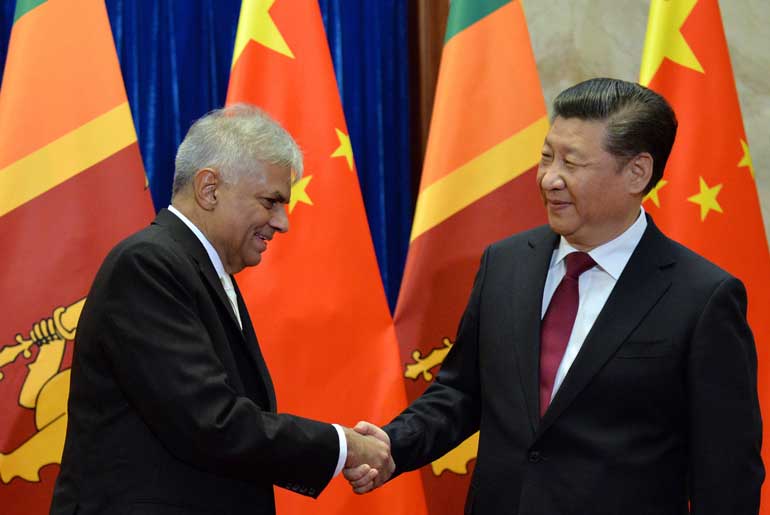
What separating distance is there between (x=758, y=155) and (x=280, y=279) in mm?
1816

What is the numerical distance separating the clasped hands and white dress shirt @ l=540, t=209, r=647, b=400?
470mm

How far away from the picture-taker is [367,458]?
2219 mm

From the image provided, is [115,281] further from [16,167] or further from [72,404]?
[16,167]

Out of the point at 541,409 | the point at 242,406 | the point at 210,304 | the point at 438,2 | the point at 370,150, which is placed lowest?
the point at 541,409

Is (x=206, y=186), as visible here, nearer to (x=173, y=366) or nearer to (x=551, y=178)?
(x=173, y=366)

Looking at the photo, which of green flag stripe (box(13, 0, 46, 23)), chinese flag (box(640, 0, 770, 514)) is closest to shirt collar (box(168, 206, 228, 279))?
green flag stripe (box(13, 0, 46, 23))

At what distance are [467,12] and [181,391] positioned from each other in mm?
1729

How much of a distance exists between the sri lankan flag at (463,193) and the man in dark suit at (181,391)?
3.12 feet

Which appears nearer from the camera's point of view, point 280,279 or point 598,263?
point 598,263

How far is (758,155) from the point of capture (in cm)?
347

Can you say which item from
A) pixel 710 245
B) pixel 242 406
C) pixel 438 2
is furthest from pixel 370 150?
pixel 242 406

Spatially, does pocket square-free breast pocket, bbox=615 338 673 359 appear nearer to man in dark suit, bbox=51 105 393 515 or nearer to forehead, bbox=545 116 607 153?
forehead, bbox=545 116 607 153

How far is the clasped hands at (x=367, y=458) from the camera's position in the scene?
2191mm

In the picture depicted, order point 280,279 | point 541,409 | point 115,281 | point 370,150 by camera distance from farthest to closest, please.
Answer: point 370,150
point 280,279
point 541,409
point 115,281
